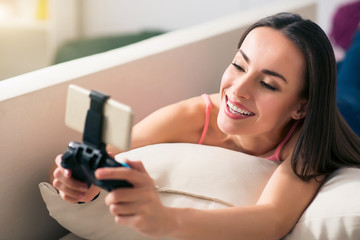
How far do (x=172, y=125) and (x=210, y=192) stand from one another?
0.25 meters

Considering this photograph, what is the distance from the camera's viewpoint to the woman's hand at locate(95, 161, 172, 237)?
0.77 metres

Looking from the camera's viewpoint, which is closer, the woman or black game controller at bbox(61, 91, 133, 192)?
black game controller at bbox(61, 91, 133, 192)

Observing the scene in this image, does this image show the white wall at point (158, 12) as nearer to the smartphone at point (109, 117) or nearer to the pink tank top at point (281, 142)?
the pink tank top at point (281, 142)

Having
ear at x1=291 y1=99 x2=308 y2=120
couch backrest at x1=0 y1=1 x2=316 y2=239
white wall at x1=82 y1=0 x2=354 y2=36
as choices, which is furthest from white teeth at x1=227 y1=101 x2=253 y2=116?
white wall at x1=82 y1=0 x2=354 y2=36

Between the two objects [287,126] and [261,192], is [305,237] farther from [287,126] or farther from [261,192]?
[287,126]

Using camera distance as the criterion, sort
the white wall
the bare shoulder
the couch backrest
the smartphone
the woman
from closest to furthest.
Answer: the smartphone, the woman, the couch backrest, the bare shoulder, the white wall

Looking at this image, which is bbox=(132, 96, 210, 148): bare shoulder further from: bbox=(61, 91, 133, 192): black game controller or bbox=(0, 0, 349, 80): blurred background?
bbox=(0, 0, 349, 80): blurred background

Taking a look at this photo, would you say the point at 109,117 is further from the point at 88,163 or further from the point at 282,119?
the point at 282,119

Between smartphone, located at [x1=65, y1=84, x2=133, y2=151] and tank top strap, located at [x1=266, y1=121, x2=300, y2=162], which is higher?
smartphone, located at [x1=65, y1=84, x2=133, y2=151]

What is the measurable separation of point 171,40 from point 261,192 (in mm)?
691

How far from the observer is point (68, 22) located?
3699mm

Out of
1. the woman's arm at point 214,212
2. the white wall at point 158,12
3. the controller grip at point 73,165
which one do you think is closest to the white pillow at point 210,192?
the woman's arm at point 214,212

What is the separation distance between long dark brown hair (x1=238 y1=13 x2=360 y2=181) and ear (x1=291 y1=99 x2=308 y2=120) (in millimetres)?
24

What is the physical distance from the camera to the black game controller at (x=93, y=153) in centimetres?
78
